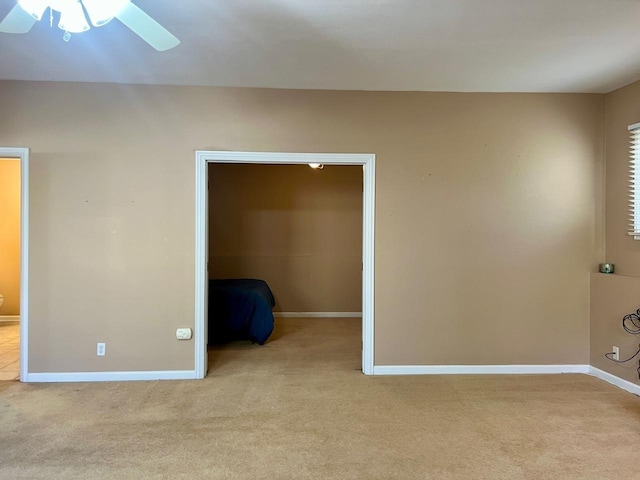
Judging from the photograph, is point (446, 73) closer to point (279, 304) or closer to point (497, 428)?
point (497, 428)

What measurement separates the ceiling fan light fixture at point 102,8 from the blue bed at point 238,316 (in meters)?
3.18

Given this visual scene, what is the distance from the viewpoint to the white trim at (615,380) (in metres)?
Answer: 3.08

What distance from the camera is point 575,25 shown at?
7.63 ft

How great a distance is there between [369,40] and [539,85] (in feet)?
5.69

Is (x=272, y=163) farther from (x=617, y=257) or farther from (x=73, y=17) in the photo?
(x=617, y=257)

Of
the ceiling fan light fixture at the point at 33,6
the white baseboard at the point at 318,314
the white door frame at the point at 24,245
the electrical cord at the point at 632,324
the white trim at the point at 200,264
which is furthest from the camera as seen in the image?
the white baseboard at the point at 318,314

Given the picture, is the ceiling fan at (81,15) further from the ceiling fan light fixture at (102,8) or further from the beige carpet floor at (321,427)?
the beige carpet floor at (321,427)

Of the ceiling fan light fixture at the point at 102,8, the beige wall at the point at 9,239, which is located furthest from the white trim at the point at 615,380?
the beige wall at the point at 9,239

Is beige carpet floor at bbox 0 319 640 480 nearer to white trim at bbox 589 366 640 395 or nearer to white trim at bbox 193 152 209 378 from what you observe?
white trim at bbox 589 366 640 395

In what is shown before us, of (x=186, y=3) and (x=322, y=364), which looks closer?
(x=186, y=3)

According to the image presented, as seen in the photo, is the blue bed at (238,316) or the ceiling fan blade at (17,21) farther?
the blue bed at (238,316)

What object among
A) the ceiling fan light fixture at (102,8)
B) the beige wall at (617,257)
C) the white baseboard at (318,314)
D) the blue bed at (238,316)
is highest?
the ceiling fan light fixture at (102,8)

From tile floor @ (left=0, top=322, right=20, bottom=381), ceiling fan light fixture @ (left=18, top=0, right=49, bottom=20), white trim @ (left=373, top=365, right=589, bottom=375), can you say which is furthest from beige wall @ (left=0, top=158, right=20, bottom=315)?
white trim @ (left=373, top=365, right=589, bottom=375)

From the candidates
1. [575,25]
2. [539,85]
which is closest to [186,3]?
[575,25]
